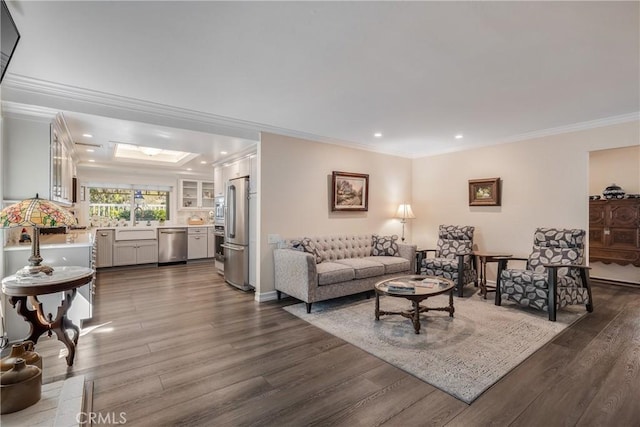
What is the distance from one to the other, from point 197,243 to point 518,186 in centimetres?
707

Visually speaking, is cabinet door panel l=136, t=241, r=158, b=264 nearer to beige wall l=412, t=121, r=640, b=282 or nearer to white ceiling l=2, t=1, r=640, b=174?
white ceiling l=2, t=1, r=640, b=174

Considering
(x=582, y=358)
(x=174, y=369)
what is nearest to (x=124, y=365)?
(x=174, y=369)

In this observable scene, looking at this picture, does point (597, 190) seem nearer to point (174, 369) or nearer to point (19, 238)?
point (174, 369)

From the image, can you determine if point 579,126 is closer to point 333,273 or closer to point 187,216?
point 333,273

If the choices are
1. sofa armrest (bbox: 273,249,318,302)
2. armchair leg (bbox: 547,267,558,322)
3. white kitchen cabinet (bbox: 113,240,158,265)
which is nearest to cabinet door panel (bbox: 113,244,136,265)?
white kitchen cabinet (bbox: 113,240,158,265)

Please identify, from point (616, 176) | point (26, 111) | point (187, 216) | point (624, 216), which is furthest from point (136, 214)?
point (616, 176)

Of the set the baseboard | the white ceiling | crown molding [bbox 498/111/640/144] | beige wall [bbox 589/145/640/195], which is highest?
the white ceiling

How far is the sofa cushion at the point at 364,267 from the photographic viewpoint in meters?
4.25

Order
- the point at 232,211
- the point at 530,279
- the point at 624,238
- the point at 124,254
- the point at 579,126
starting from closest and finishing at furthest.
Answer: the point at 530,279
the point at 579,126
the point at 232,211
the point at 624,238
the point at 124,254

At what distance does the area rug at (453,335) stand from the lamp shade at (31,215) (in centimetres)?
262

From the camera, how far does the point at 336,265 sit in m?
4.28

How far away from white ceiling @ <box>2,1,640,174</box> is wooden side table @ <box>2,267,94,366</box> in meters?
1.80

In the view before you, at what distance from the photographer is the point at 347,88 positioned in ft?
10.1

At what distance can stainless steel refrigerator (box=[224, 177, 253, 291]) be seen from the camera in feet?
16.0
